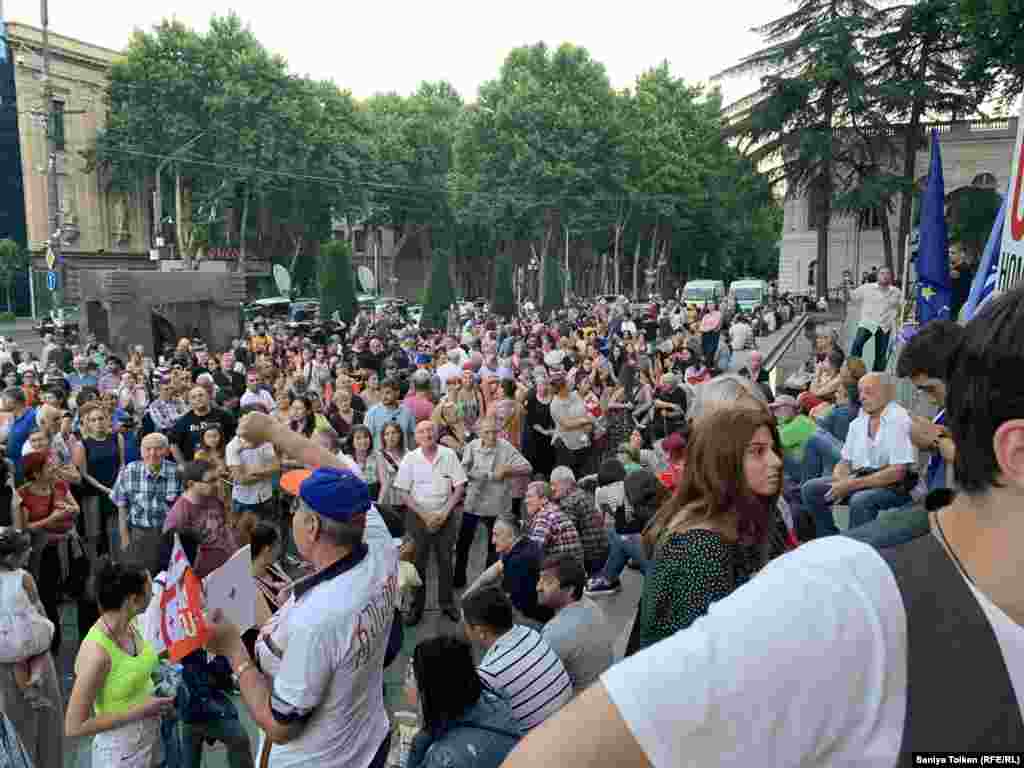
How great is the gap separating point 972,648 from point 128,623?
3604 mm

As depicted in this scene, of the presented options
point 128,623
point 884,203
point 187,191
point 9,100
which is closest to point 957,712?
point 128,623

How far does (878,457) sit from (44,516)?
227 inches

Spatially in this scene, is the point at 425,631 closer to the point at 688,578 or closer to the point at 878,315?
the point at 688,578

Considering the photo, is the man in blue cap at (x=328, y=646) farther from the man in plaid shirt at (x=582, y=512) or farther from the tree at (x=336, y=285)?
the tree at (x=336, y=285)

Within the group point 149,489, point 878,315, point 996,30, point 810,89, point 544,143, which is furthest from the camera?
point 544,143

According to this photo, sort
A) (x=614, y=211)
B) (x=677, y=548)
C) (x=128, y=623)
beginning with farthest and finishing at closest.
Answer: (x=614, y=211) → (x=128, y=623) → (x=677, y=548)

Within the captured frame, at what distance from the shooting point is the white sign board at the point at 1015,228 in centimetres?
419

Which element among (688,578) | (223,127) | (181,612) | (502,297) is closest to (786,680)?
(688,578)

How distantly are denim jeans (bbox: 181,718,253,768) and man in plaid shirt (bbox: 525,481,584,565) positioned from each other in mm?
2318

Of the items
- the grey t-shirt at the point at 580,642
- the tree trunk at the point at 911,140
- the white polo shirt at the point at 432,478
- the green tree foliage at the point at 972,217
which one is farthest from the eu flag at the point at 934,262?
the tree trunk at the point at 911,140

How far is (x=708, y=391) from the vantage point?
2971mm

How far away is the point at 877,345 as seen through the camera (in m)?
11.8

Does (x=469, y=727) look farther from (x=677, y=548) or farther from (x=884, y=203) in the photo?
(x=884, y=203)

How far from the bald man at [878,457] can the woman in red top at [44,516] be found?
17.6 ft
